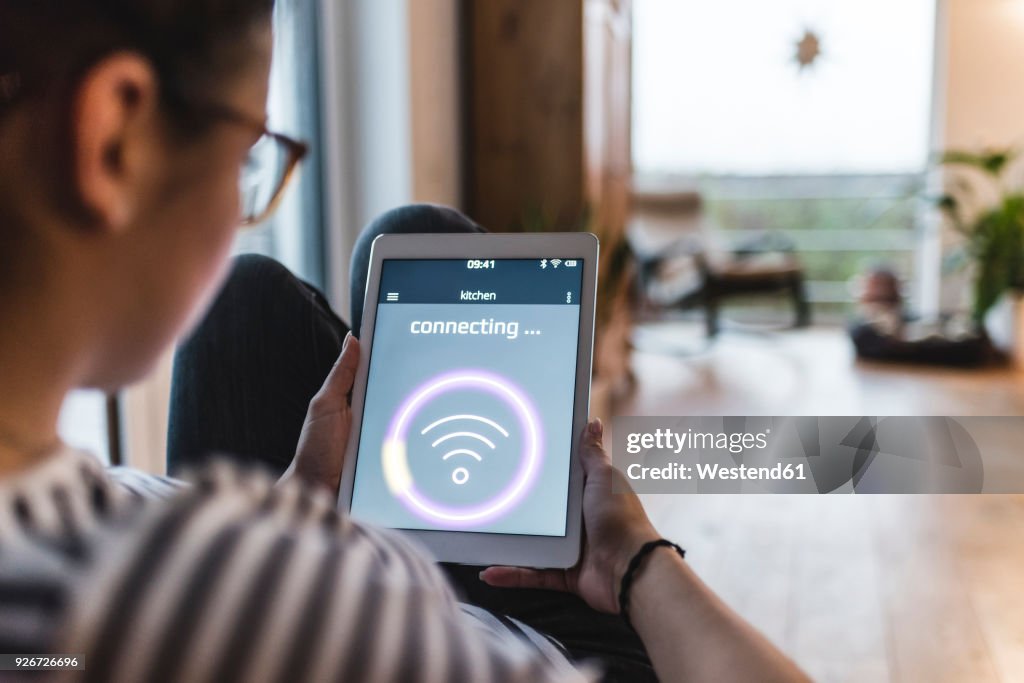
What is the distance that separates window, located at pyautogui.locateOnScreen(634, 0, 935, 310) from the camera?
5461 millimetres

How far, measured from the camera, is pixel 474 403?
716 millimetres

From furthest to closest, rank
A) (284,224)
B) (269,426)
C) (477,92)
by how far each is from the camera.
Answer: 1. (477,92)
2. (284,224)
3. (269,426)

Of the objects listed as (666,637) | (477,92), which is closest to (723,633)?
(666,637)

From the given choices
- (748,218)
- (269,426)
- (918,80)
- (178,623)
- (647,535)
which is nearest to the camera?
(178,623)

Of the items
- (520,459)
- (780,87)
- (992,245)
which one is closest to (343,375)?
(520,459)

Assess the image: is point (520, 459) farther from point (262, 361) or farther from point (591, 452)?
point (262, 361)

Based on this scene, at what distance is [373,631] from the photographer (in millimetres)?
292

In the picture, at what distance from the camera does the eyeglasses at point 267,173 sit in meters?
0.43

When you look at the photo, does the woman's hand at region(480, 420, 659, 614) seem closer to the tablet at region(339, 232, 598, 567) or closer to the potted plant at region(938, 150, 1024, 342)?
the tablet at region(339, 232, 598, 567)

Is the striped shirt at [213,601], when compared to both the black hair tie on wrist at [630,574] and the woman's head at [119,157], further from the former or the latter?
the black hair tie on wrist at [630,574]

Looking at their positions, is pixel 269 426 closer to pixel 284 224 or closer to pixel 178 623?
pixel 178 623

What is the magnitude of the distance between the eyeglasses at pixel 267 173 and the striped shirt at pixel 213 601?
0.16 m

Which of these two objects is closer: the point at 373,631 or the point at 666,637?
the point at 373,631

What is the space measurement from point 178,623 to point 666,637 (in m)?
0.39
